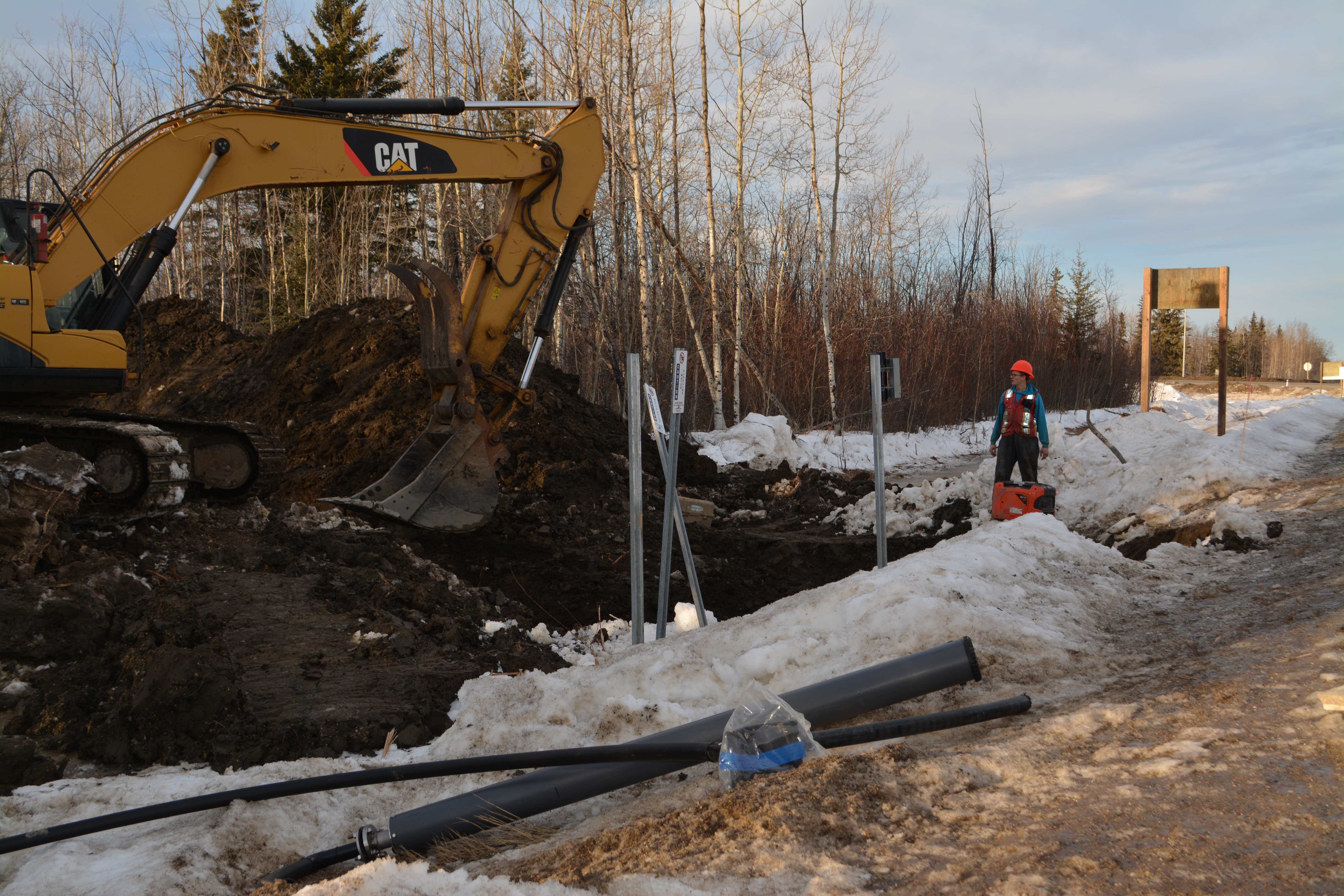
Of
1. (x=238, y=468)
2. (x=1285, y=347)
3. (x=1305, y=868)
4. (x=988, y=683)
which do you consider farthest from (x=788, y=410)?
(x=1285, y=347)

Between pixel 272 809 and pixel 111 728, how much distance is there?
1.72 m

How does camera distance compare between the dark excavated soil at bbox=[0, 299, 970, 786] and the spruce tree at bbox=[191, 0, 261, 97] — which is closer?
the dark excavated soil at bbox=[0, 299, 970, 786]

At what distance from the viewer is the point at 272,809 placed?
3.34 m

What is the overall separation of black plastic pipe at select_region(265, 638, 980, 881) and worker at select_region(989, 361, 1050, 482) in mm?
6635

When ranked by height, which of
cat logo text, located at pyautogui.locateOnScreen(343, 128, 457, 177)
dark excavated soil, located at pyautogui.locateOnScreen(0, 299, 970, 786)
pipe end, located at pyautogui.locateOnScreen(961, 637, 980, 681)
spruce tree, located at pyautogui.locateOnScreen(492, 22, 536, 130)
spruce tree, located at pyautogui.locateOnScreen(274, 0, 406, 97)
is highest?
spruce tree, located at pyautogui.locateOnScreen(274, 0, 406, 97)

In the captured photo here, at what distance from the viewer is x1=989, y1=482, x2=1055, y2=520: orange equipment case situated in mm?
9000

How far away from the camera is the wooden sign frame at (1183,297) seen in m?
14.4

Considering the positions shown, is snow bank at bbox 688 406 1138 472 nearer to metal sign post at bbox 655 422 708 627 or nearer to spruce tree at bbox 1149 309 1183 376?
metal sign post at bbox 655 422 708 627

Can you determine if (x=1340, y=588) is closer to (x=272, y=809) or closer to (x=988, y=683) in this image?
(x=988, y=683)

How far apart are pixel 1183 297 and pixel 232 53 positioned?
2555cm

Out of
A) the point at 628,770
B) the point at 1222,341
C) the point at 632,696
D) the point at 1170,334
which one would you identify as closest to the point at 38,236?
the point at 632,696

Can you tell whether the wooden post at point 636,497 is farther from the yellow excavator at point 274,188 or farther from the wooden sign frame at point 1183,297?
the wooden sign frame at point 1183,297

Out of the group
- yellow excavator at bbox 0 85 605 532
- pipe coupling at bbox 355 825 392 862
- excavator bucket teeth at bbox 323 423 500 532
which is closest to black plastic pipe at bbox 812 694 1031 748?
pipe coupling at bbox 355 825 392 862

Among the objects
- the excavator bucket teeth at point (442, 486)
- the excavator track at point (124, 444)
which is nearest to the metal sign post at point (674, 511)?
the excavator bucket teeth at point (442, 486)
